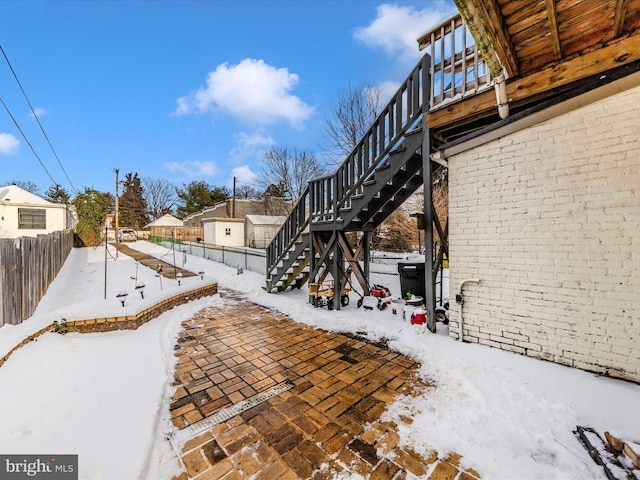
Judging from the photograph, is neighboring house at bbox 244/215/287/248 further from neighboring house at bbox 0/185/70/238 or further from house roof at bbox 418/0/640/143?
house roof at bbox 418/0/640/143

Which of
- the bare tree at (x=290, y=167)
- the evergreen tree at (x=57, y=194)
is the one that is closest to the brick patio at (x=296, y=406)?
the bare tree at (x=290, y=167)

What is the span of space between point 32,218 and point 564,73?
81.3ft

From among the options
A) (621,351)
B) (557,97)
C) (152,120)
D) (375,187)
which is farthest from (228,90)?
(621,351)

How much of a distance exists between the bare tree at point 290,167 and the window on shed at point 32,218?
1448 centimetres

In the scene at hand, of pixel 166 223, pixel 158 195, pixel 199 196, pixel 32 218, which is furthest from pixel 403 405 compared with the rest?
pixel 158 195

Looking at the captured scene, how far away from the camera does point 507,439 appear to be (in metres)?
1.94

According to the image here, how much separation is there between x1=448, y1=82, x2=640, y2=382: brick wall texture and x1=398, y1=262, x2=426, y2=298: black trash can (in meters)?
1.78

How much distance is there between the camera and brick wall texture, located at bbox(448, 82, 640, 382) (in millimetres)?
2578

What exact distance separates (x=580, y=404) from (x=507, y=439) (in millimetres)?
921

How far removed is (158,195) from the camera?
43344 millimetres

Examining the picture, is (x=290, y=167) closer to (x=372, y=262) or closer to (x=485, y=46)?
(x=372, y=262)

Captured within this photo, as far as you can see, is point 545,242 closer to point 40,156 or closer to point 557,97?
point 557,97

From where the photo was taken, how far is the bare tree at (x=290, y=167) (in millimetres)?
16516

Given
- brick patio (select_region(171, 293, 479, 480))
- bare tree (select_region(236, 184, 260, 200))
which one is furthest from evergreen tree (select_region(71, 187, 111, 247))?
bare tree (select_region(236, 184, 260, 200))
